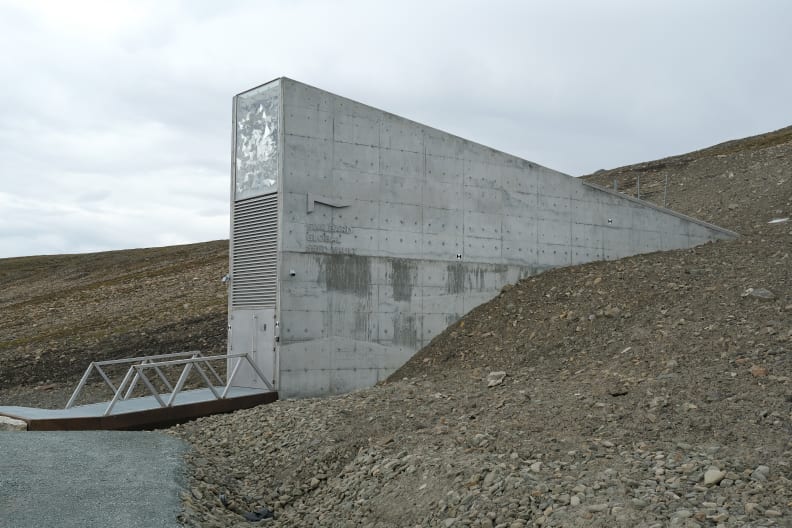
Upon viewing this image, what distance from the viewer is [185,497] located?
380 inches

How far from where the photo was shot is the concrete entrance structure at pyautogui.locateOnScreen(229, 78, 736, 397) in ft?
52.9

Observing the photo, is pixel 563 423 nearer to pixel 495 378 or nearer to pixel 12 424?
pixel 495 378

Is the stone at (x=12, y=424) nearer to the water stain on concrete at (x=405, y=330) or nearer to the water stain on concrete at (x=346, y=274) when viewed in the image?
the water stain on concrete at (x=346, y=274)

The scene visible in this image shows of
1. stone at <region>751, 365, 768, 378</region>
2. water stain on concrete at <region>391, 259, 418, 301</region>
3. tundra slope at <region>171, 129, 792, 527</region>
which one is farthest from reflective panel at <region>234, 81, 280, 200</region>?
stone at <region>751, 365, 768, 378</region>

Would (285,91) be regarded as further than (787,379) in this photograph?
Yes

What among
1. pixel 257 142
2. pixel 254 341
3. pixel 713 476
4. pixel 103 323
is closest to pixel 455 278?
pixel 254 341

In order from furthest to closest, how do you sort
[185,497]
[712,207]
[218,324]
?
[712,207] < [218,324] < [185,497]

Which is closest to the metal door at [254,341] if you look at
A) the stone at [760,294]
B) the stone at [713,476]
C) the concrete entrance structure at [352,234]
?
the concrete entrance structure at [352,234]

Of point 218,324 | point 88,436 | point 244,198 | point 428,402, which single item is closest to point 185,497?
point 88,436

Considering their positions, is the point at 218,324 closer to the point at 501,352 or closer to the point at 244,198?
the point at 244,198

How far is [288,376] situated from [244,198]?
13.7ft

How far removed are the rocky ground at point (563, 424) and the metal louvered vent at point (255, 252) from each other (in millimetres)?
2774

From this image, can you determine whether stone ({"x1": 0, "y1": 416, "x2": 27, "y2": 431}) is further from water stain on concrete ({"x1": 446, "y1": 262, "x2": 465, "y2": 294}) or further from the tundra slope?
water stain on concrete ({"x1": 446, "y1": 262, "x2": 465, "y2": 294})

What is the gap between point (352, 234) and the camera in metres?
17.0
